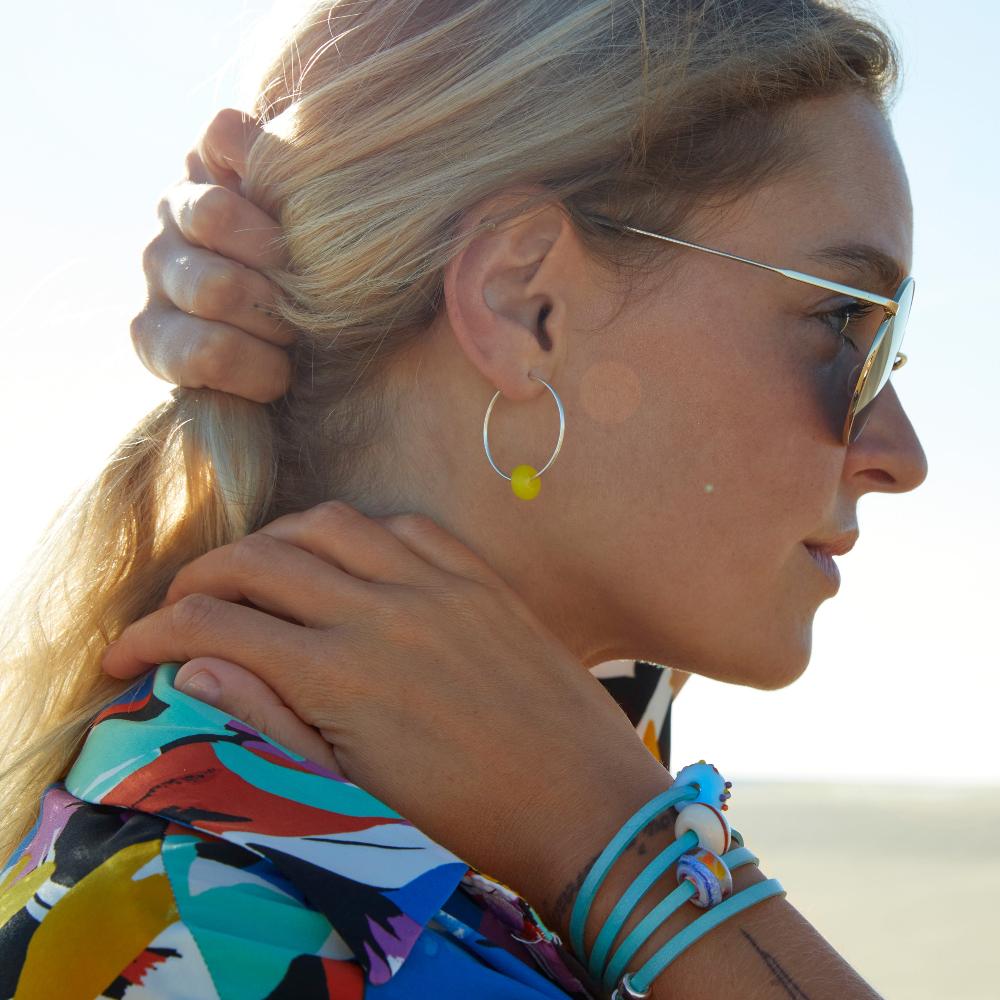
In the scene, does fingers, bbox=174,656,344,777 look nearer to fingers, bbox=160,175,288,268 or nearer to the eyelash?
fingers, bbox=160,175,288,268

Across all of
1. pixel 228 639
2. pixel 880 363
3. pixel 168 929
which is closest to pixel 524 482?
pixel 228 639

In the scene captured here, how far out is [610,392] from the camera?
2010 mm

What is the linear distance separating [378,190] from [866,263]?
0.82 m

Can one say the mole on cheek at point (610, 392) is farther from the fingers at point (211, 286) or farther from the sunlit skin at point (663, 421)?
the fingers at point (211, 286)

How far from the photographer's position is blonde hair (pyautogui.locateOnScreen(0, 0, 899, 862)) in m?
2.03

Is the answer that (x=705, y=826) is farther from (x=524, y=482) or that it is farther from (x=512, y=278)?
(x=512, y=278)

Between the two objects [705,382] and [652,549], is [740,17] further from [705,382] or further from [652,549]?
[652,549]

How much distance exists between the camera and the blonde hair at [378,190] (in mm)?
2029

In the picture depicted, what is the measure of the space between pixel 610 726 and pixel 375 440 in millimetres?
648

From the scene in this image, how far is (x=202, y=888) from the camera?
4.59ft

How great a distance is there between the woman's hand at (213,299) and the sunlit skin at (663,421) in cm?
28

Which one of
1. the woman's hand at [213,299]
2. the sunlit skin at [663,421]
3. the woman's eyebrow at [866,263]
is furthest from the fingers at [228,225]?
the woman's eyebrow at [866,263]

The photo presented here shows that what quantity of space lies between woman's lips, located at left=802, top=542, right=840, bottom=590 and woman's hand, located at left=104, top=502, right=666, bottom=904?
0.47 m

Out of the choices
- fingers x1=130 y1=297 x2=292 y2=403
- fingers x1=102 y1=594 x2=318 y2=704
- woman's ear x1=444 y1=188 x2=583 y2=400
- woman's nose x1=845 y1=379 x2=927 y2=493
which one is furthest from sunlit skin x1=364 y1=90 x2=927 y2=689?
fingers x1=102 y1=594 x2=318 y2=704
